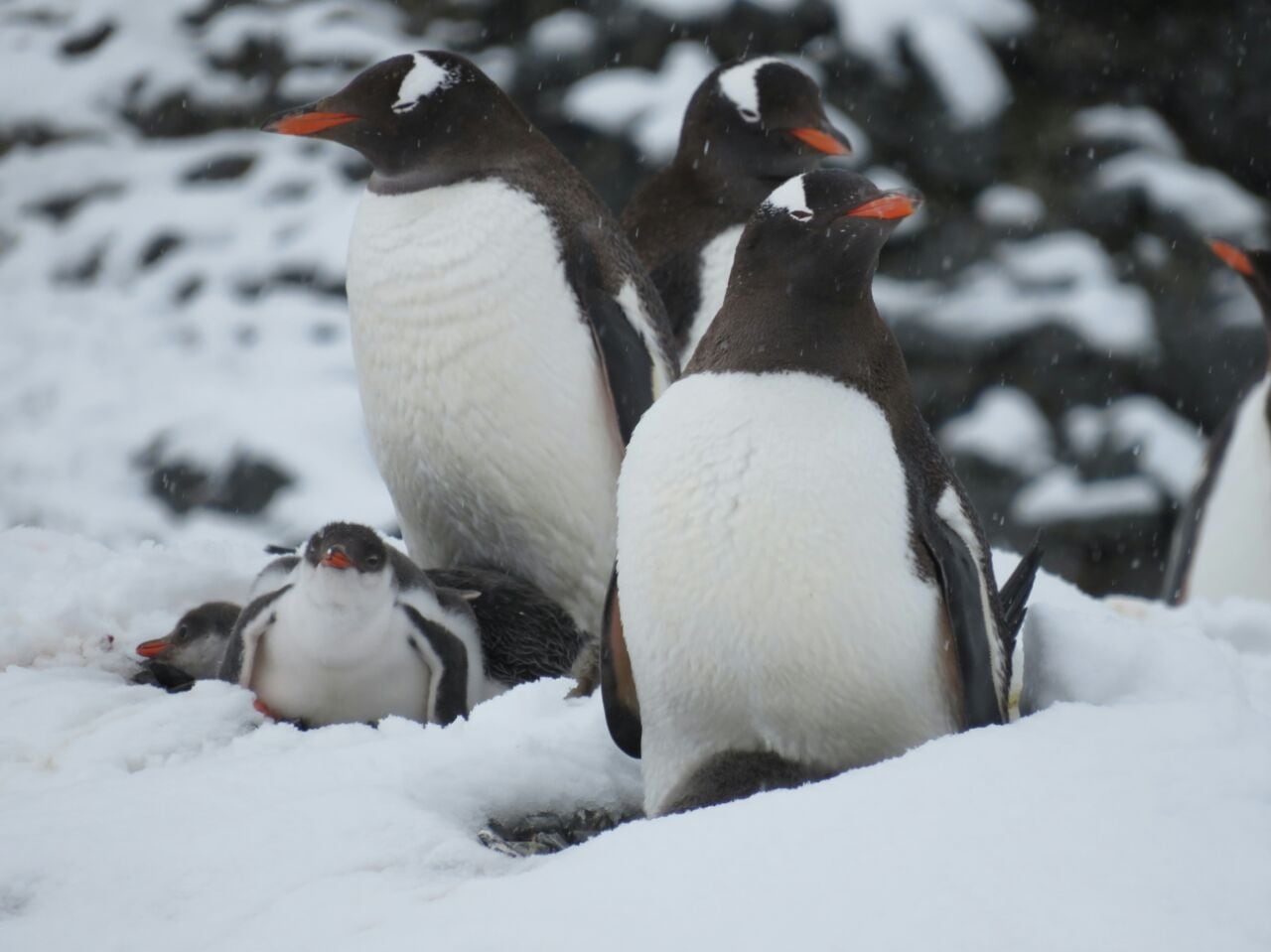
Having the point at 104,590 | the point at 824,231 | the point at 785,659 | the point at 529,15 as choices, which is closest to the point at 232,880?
the point at 785,659

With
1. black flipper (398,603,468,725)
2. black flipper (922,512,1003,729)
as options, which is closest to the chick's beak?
black flipper (398,603,468,725)

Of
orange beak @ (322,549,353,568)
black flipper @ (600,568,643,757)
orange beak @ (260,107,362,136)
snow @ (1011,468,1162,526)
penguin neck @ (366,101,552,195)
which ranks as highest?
orange beak @ (260,107,362,136)

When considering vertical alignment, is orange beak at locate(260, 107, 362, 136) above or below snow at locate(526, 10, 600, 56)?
above

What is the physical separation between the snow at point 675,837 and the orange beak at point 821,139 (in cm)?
168

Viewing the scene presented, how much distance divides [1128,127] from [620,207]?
7.28ft

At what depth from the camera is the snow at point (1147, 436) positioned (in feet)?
21.0

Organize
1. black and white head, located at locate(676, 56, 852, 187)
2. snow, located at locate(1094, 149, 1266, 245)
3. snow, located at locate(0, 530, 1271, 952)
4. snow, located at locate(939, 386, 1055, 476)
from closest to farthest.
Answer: snow, located at locate(0, 530, 1271, 952) → black and white head, located at locate(676, 56, 852, 187) → snow, located at locate(939, 386, 1055, 476) → snow, located at locate(1094, 149, 1266, 245)

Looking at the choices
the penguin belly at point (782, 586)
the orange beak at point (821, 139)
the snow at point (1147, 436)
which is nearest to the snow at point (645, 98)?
the snow at point (1147, 436)

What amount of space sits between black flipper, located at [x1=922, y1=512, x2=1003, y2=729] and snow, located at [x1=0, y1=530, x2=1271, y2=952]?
2.6 inches

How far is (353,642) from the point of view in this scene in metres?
2.48

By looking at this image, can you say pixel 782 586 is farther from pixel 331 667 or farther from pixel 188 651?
pixel 188 651

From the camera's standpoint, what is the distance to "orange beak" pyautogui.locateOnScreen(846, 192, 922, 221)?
2105 millimetres

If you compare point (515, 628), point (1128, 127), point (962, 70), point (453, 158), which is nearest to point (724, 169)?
point (453, 158)

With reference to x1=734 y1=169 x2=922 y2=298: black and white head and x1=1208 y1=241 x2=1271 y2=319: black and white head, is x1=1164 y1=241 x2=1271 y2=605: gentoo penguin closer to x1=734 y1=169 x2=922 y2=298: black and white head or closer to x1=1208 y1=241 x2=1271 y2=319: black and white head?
x1=1208 y1=241 x2=1271 y2=319: black and white head
